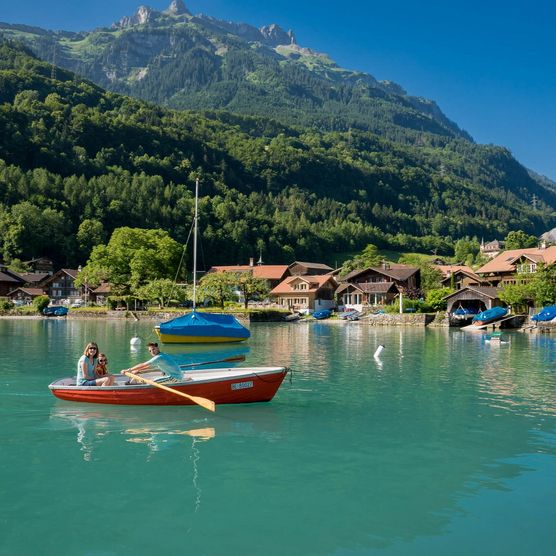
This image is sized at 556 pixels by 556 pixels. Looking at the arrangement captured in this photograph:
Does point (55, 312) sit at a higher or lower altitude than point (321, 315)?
higher

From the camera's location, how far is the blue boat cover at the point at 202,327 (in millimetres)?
50219

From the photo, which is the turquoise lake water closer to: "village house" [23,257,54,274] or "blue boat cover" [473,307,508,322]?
"blue boat cover" [473,307,508,322]

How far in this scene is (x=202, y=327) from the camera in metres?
50.5

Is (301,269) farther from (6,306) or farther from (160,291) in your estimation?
(6,306)

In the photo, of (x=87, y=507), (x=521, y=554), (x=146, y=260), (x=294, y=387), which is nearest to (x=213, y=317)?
(x=294, y=387)

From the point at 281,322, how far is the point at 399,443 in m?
76.7

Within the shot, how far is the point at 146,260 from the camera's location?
10638cm

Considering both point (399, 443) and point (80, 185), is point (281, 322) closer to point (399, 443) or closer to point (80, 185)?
point (399, 443)

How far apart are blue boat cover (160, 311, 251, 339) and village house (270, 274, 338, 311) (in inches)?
2542

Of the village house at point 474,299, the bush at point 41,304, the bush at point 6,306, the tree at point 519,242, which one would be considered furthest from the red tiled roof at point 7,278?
the tree at point 519,242

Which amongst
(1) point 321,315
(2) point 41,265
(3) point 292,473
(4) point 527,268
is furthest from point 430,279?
(3) point 292,473

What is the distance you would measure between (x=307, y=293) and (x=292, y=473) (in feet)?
337

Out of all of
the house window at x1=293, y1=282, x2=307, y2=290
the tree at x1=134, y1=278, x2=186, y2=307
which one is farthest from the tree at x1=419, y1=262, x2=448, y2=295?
the tree at x1=134, y1=278, x2=186, y2=307

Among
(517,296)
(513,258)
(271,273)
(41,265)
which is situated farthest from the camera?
(41,265)
